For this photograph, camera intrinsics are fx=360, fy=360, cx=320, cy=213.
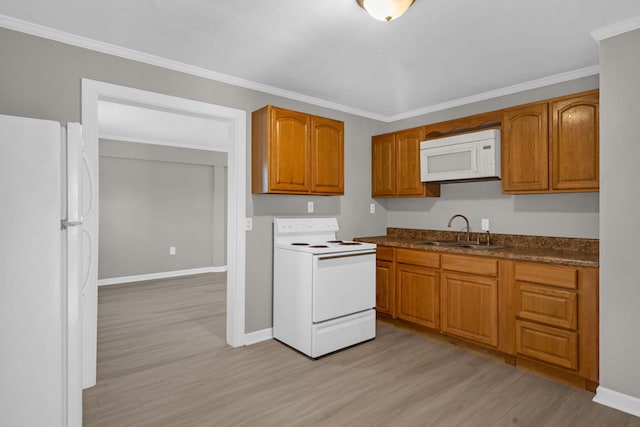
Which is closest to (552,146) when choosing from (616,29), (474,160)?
(474,160)

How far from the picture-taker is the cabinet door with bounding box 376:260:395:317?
3610 millimetres

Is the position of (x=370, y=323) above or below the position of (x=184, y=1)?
below

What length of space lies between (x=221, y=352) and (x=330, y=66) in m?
2.52

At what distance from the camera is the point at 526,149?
295cm

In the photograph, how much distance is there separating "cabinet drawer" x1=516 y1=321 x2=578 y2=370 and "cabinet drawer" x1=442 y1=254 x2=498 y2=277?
43 centimetres

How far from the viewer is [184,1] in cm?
199

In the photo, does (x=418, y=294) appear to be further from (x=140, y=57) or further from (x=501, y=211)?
(x=140, y=57)

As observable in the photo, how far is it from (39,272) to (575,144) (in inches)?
131

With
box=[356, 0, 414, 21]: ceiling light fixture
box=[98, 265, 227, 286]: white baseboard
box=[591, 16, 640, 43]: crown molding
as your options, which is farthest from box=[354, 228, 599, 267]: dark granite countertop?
box=[98, 265, 227, 286]: white baseboard

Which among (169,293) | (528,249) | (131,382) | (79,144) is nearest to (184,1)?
(79,144)

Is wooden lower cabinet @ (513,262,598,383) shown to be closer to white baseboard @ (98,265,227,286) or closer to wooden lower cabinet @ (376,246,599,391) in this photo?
wooden lower cabinet @ (376,246,599,391)

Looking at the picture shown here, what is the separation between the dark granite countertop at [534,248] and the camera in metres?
2.49

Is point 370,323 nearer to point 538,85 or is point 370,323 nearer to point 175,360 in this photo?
point 175,360

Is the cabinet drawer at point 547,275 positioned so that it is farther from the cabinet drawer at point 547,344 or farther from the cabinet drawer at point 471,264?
the cabinet drawer at point 547,344
